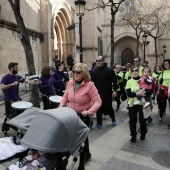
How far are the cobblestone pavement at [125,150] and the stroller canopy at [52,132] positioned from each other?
5.91 feet

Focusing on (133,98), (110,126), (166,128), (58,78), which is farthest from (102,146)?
(58,78)

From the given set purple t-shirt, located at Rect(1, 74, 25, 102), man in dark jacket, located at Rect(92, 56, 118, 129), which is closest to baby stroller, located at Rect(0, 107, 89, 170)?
purple t-shirt, located at Rect(1, 74, 25, 102)

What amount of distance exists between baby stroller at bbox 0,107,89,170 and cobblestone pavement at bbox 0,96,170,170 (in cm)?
169

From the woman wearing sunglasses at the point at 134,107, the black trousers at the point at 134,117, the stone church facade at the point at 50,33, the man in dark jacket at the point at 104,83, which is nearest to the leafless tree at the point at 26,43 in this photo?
the man in dark jacket at the point at 104,83

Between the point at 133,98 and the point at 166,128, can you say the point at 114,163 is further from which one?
the point at 166,128

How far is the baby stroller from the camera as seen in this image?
2383mm

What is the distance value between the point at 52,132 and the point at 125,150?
3038 millimetres

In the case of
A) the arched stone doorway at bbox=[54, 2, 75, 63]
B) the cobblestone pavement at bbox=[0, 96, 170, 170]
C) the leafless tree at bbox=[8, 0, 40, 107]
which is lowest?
the cobblestone pavement at bbox=[0, 96, 170, 170]

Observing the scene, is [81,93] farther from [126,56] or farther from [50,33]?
[126,56]

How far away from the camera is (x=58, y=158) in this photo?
8.54ft

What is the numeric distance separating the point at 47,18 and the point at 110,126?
13749mm

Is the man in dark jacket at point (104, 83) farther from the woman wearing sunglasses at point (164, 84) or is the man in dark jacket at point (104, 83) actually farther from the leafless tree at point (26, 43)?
the leafless tree at point (26, 43)

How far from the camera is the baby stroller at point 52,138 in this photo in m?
2.38

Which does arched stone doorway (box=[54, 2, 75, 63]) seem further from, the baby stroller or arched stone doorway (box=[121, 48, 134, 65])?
the baby stroller
